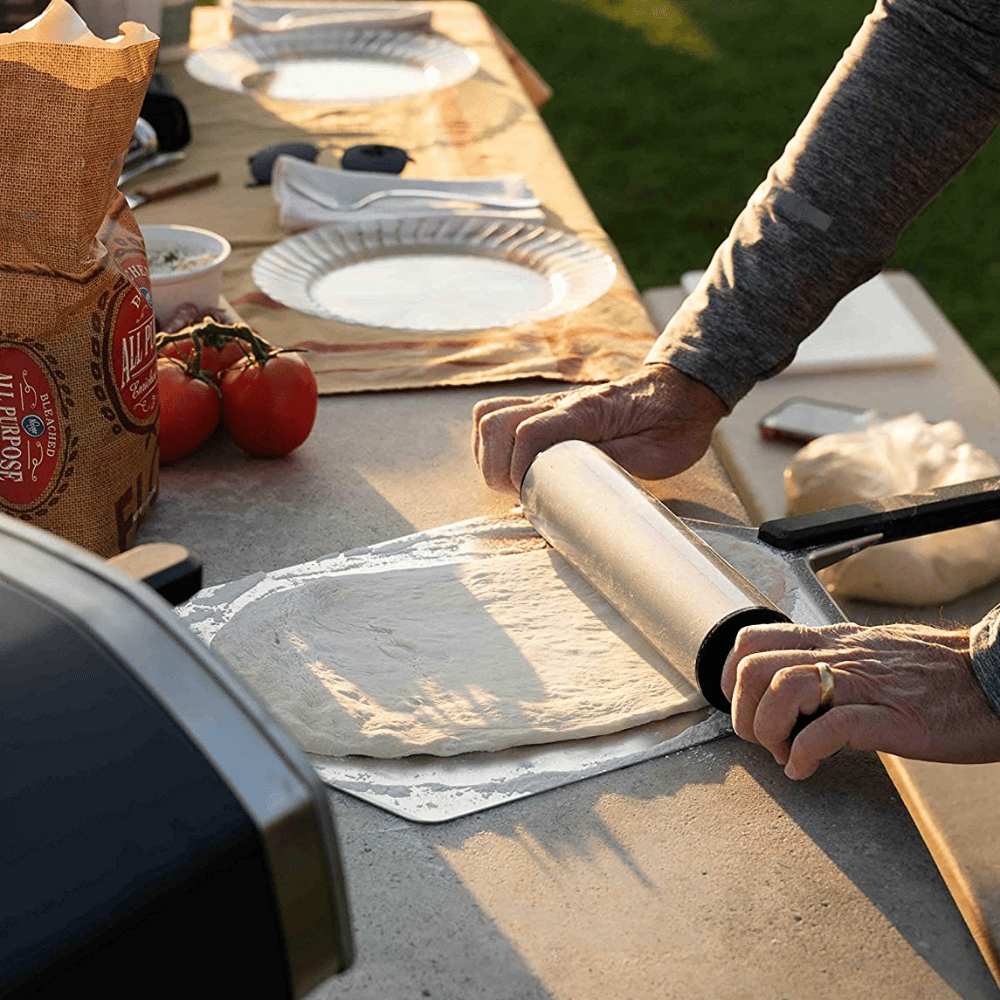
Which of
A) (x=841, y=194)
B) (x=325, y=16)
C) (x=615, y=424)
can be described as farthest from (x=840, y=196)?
(x=325, y=16)

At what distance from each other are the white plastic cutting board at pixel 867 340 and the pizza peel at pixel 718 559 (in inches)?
33.4

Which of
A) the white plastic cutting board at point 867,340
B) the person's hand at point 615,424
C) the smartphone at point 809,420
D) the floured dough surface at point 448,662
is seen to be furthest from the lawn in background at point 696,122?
the floured dough surface at point 448,662

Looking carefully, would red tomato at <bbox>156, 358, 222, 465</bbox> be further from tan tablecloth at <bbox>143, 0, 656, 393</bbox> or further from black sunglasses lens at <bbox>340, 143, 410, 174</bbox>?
black sunglasses lens at <bbox>340, 143, 410, 174</bbox>

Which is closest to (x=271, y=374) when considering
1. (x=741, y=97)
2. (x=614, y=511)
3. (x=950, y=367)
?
(x=614, y=511)

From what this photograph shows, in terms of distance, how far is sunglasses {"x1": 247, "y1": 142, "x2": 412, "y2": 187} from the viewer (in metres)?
2.00

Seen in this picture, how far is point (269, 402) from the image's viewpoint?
1295 mm

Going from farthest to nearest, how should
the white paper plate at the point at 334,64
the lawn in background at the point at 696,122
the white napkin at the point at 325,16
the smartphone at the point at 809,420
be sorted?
1. the lawn in background at the point at 696,122
2. the white napkin at the point at 325,16
3. the white paper plate at the point at 334,64
4. the smartphone at the point at 809,420

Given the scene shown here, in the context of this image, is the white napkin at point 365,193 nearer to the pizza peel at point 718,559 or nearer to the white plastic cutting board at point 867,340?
the white plastic cutting board at point 867,340

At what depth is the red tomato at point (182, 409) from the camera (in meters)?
1.28

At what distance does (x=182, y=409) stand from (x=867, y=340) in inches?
50.1

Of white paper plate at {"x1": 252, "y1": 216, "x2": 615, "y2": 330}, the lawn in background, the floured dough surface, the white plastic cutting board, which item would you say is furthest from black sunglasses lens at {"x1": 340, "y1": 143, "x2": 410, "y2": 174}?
the lawn in background

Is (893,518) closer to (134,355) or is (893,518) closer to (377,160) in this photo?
(134,355)

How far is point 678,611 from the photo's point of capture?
1002 millimetres

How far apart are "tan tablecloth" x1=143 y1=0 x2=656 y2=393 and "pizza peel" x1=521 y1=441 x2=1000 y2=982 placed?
0.35 meters
